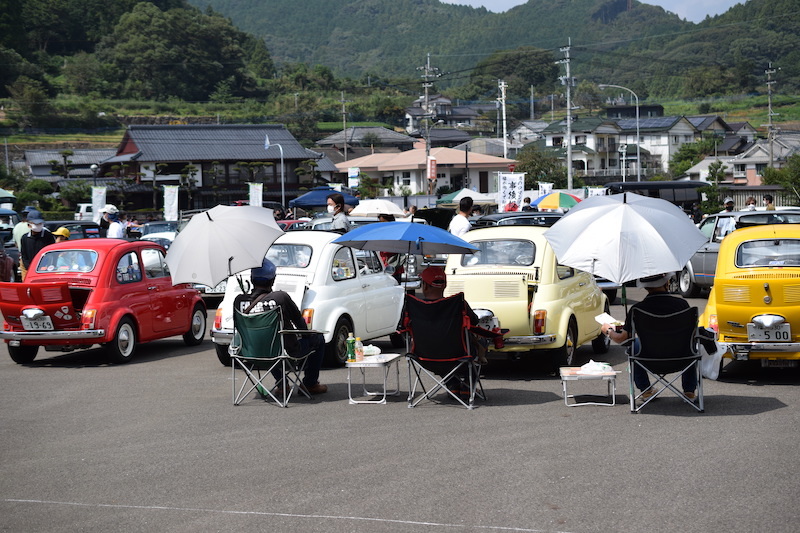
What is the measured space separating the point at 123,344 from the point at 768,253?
859 cm

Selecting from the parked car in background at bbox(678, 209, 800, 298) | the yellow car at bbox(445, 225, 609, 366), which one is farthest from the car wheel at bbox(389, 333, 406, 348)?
the parked car in background at bbox(678, 209, 800, 298)

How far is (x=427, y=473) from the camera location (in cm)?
666

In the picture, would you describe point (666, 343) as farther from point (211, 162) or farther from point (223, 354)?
point (211, 162)

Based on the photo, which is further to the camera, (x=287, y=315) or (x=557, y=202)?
(x=557, y=202)

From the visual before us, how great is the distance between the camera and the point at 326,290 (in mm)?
11672

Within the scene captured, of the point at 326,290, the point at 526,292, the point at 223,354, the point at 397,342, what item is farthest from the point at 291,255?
the point at 526,292

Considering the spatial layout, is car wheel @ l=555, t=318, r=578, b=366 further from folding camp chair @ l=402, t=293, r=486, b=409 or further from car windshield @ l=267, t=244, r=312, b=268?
car windshield @ l=267, t=244, r=312, b=268

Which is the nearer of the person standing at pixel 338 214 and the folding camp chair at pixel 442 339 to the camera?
the folding camp chair at pixel 442 339

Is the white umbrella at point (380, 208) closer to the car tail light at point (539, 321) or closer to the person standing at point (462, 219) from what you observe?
the person standing at point (462, 219)

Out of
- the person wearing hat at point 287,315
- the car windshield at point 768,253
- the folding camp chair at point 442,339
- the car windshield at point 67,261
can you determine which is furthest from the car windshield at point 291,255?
the car windshield at point 768,253

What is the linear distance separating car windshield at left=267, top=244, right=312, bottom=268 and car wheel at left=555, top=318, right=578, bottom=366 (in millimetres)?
3441

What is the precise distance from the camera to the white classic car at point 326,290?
1152 centimetres

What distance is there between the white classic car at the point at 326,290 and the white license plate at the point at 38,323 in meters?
2.25

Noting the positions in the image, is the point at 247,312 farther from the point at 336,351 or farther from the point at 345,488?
the point at 345,488
